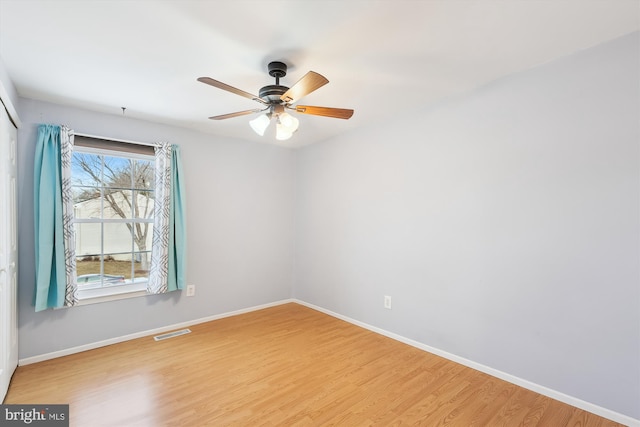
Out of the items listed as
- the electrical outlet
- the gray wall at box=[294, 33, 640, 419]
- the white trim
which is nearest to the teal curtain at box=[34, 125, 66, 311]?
the white trim

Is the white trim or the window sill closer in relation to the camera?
the white trim

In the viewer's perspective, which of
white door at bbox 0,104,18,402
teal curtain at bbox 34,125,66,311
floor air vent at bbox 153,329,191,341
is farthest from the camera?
floor air vent at bbox 153,329,191,341

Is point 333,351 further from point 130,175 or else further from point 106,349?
point 130,175

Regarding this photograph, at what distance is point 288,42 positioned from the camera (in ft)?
6.19

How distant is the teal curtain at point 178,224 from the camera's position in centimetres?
342

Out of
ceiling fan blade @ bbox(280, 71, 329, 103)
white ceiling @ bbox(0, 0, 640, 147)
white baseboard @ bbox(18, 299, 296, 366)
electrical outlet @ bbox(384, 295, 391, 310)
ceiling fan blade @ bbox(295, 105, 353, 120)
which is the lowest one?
white baseboard @ bbox(18, 299, 296, 366)

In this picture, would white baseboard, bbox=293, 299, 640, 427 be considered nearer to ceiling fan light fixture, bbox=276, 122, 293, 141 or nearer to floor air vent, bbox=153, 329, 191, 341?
floor air vent, bbox=153, 329, 191, 341

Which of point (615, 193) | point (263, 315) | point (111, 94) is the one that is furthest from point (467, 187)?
point (111, 94)

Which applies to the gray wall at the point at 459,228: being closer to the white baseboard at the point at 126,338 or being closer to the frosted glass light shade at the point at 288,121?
the white baseboard at the point at 126,338

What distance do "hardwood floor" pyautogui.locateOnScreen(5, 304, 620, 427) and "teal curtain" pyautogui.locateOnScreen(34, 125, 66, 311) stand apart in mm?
640

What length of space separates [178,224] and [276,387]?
2079 mm

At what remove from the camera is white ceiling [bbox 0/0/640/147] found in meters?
1.60

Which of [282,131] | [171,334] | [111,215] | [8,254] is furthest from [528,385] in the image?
[111,215]

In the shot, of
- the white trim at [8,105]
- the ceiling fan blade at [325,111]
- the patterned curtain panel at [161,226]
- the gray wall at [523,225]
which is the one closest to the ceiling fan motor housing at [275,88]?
the ceiling fan blade at [325,111]
